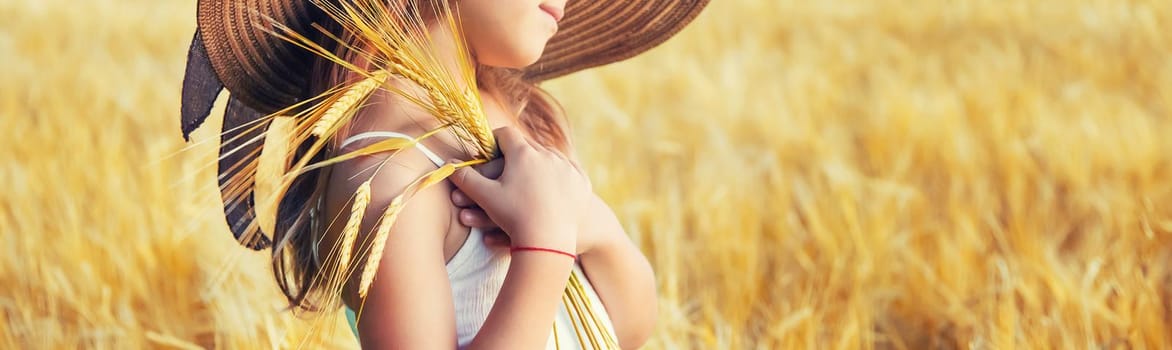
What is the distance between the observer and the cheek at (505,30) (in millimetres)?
1559

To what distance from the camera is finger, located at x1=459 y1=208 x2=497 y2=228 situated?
150 centimetres

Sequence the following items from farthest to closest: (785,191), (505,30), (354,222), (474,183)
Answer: (785,191), (505,30), (474,183), (354,222)

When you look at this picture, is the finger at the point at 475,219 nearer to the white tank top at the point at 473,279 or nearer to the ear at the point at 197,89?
the white tank top at the point at 473,279

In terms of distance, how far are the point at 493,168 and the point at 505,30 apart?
0.17m

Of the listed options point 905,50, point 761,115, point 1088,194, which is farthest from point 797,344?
point 905,50

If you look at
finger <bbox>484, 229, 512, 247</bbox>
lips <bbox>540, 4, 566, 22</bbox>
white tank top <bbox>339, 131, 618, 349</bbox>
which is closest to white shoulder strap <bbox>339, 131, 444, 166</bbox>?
white tank top <bbox>339, 131, 618, 349</bbox>

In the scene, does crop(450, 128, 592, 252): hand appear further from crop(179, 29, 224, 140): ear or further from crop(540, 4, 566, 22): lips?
crop(179, 29, 224, 140): ear

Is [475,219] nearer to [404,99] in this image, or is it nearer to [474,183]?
[474,183]

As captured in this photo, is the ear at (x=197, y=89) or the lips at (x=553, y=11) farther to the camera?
the ear at (x=197, y=89)

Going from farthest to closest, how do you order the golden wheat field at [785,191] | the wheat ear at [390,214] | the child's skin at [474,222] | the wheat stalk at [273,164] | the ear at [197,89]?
the golden wheat field at [785,191]
the ear at [197,89]
the wheat stalk at [273,164]
the child's skin at [474,222]
the wheat ear at [390,214]

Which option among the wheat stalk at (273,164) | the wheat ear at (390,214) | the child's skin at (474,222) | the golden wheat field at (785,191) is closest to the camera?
the wheat ear at (390,214)

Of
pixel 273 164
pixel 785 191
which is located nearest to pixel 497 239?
pixel 273 164

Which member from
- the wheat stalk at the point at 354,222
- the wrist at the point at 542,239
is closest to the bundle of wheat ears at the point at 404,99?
the wheat stalk at the point at 354,222

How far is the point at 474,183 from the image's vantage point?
1465mm
